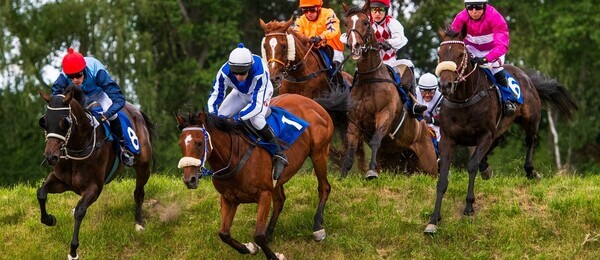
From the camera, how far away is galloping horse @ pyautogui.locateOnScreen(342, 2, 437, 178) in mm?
15125

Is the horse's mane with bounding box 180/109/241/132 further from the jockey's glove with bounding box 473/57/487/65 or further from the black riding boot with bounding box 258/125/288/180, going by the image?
the jockey's glove with bounding box 473/57/487/65

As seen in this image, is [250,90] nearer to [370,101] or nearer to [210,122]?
[210,122]

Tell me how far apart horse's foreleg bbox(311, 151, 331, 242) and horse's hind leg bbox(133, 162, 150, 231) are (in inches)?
91.9

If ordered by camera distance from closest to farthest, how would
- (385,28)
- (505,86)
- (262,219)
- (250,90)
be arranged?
(262,219)
(250,90)
(505,86)
(385,28)

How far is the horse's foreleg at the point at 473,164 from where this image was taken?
547 inches

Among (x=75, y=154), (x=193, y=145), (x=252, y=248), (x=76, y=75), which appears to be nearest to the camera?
(x=193, y=145)

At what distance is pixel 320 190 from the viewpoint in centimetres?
1404

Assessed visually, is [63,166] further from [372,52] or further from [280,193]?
[372,52]

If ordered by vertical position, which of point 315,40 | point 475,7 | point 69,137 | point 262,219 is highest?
point 475,7

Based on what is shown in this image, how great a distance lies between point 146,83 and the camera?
34188mm

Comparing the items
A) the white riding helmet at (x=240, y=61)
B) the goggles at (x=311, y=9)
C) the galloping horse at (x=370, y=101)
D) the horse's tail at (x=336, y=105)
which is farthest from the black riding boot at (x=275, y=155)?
the goggles at (x=311, y=9)

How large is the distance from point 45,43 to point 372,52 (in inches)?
828

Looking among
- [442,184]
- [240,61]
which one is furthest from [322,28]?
[240,61]

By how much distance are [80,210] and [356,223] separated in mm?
3460
